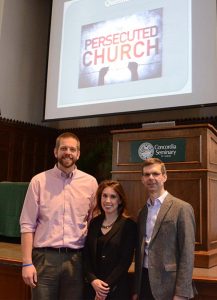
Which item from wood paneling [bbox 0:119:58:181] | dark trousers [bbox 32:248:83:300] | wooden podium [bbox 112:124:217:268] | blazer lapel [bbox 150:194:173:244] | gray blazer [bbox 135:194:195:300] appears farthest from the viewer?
wood paneling [bbox 0:119:58:181]

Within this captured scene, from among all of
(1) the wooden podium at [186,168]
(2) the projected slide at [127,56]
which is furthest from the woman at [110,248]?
(2) the projected slide at [127,56]

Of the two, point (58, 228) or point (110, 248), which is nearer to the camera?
point (110, 248)

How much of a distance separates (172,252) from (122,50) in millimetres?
3316

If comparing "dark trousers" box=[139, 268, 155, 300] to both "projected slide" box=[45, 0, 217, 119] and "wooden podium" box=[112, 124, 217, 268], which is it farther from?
"projected slide" box=[45, 0, 217, 119]

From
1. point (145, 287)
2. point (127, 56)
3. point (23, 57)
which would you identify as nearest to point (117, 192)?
point (145, 287)

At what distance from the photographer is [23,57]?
673cm

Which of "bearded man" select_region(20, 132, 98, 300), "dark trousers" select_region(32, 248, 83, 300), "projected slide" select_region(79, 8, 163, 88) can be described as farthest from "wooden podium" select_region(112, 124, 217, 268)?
"projected slide" select_region(79, 8, 163, 88)

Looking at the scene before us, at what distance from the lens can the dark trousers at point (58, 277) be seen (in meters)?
2.09

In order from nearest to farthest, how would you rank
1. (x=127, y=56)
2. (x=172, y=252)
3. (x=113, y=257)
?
1. (x=172, y=252)
2. (x=113, y=257)
3. (x=127, y=56)

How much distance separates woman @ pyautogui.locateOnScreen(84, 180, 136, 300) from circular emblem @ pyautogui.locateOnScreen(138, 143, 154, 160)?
2.62 ft

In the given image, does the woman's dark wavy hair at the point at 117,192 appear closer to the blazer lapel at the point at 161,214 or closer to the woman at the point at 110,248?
the woman at the point at 110,248

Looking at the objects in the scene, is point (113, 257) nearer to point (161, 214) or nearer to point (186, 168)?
point (161, 214)

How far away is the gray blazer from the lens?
183 centimetres

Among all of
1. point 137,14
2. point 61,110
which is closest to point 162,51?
point 137,14
